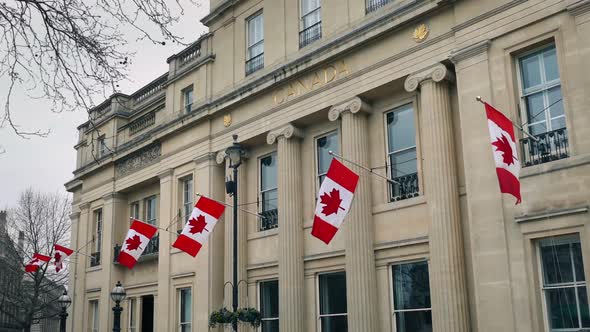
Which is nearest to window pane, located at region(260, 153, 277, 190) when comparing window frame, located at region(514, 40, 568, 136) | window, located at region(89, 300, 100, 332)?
window frame, located at region(514, 40, 568, 136)

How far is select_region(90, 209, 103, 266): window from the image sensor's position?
31.2 meters

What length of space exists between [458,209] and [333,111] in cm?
506

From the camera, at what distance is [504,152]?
1238 centimetres

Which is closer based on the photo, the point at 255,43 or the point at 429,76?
the point at 429,76

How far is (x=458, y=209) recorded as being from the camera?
15.5 meters

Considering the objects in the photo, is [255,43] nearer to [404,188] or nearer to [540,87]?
[404,188]

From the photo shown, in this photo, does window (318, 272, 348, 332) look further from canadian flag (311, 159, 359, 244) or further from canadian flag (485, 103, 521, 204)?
canadian flag (485, 103, 521, 204)

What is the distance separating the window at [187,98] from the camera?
25875 mm

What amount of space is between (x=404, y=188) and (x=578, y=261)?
5230 millimetres

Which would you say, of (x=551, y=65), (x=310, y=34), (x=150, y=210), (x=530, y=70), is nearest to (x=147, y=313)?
(x=150, y=210)

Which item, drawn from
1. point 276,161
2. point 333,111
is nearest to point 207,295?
point 276,161

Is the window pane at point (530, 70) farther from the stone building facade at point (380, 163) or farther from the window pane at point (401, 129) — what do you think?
the window pane at point (401, 129)

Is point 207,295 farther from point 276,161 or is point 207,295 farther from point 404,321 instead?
point 404,321

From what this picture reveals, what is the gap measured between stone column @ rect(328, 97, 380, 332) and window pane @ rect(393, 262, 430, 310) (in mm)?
591
